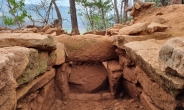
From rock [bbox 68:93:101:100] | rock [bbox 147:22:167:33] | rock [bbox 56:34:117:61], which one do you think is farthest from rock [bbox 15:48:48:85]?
rock [bbox 147:22:167:33]

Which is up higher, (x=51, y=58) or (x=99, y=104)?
(x=51, y=58)

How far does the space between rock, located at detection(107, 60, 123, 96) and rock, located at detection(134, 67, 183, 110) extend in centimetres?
64

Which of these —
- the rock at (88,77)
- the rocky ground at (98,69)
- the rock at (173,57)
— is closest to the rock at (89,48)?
the rocky ground at (98,69)

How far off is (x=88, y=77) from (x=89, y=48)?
56cm

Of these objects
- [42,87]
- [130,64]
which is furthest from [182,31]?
[42,87]

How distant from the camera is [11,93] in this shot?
4.99 ft

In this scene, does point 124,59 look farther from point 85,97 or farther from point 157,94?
point 157,94

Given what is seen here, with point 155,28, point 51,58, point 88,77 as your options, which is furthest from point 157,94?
point 88,77

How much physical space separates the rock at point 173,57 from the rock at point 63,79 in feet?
6.20

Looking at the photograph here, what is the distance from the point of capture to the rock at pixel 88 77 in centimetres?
348

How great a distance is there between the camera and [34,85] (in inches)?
88.4

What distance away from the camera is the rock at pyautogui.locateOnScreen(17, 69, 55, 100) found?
1954 millimetres

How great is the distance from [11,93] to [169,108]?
144cm

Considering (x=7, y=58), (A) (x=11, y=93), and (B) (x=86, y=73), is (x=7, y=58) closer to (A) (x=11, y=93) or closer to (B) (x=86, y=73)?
(A) (x=11, y=93)
